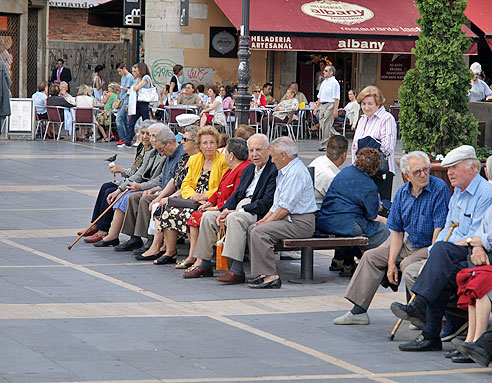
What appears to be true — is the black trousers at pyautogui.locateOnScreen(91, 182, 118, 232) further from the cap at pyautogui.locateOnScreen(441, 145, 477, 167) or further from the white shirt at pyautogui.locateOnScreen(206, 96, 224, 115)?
the white shirt at pyautogui.locateOnScreen(206, 96, 224, 115)

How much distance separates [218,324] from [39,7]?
2757cm

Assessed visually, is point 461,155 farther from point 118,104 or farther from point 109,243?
point 118,104

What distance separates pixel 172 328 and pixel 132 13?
21.4 metres

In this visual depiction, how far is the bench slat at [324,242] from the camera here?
9.22 metres

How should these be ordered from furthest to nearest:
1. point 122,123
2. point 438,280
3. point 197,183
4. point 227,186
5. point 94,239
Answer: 1. point 122,123
2. point 94,239
3. point 197,183
4. point 227,186
5. point 438,280

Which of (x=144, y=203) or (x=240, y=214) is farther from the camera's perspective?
(x=144, y=203)

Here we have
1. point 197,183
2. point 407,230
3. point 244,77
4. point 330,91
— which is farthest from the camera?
point 330,91

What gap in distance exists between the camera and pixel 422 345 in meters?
7.18

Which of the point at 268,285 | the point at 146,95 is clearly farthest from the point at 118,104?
the point at 268,285

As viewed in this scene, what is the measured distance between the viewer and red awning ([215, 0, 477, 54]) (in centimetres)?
2630

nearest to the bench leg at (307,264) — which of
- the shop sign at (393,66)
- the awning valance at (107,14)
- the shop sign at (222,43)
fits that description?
the shop sign at (222,43)

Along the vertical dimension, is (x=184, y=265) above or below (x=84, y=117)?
below

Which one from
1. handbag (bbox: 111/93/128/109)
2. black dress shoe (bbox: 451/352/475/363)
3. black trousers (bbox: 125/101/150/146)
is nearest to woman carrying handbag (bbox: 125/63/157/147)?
black trousers (bbox: 125/101/150/146)

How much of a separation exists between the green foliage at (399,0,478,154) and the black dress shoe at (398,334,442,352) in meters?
6.32
